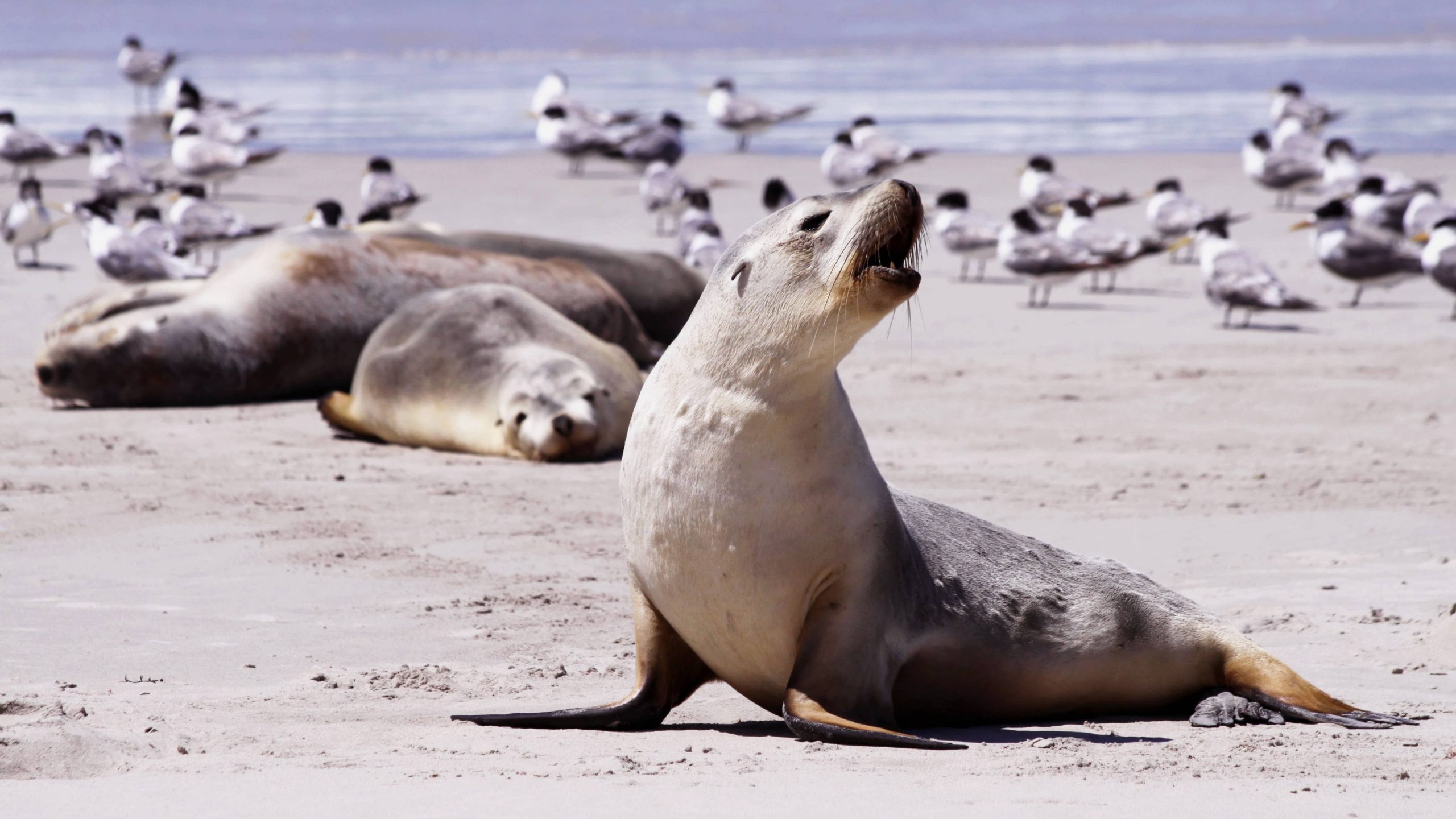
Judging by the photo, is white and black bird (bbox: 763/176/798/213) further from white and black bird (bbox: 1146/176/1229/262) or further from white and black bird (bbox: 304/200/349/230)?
white and black bird (bbox: 304/200/349/230)

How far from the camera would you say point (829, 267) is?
378 cm

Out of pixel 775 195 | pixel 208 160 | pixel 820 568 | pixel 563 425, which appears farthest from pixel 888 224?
pixel 208 160

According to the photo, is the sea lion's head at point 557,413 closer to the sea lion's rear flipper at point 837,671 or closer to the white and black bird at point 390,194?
the sea lion's rear flipper at point 837,671

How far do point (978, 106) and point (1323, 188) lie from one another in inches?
403

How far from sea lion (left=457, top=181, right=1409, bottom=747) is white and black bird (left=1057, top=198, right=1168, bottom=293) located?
355 inches

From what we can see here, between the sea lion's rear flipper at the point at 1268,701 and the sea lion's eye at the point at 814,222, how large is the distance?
4.54ft

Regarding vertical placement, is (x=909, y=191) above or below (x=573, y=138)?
above

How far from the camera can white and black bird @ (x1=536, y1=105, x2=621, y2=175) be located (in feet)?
67.4

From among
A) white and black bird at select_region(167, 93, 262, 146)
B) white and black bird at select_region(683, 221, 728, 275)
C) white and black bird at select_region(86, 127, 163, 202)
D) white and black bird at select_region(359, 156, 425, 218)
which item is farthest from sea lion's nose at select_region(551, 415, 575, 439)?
white and black bird at select_region(167, 93, 262, 146)

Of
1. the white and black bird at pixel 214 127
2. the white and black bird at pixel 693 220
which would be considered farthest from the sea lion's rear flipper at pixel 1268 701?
the white and black bird at pixel 214 127

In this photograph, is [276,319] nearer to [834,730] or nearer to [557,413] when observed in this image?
[557,413]

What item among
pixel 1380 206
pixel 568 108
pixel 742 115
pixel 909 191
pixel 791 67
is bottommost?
pixel 1380 206

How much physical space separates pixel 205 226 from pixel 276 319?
202 inches

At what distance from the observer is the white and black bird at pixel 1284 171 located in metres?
18.2
